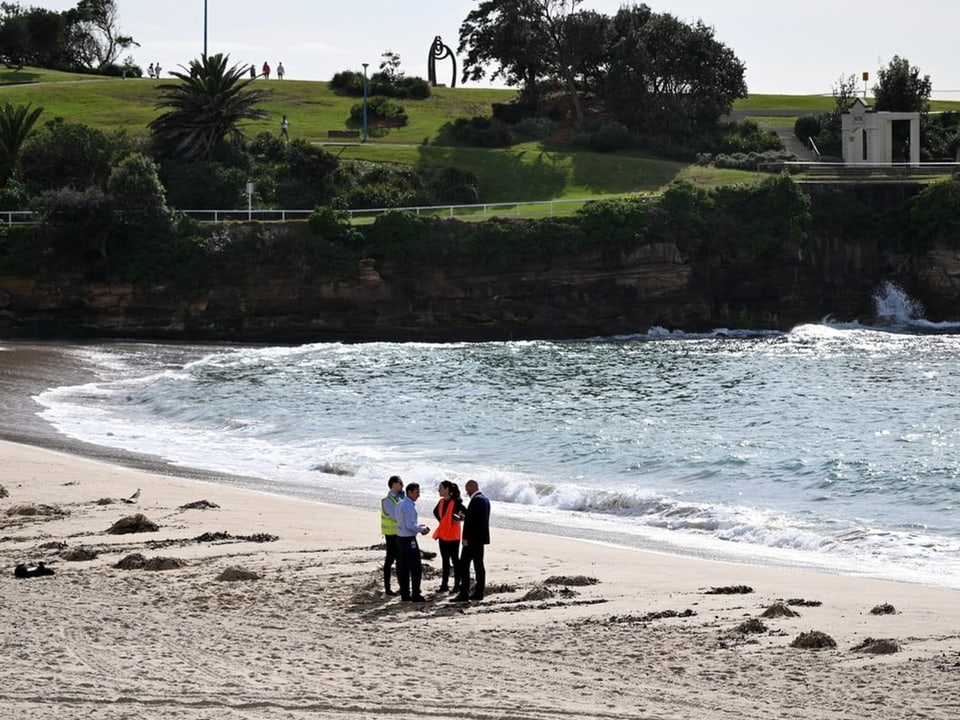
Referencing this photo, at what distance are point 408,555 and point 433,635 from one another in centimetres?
176

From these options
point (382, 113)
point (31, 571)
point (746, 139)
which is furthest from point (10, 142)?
point (31, 571)

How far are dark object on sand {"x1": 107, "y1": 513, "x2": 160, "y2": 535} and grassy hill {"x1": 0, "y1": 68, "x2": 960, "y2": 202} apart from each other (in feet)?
131

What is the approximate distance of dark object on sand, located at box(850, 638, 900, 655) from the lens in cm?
1176

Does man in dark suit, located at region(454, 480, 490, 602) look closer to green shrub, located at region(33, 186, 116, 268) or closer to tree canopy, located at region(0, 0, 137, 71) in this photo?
green shrub, located at region(33, 186, 116, 268)

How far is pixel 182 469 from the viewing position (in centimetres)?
2453

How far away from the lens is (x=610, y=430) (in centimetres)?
2789

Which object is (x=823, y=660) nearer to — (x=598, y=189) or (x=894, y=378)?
(x=894, y=378)

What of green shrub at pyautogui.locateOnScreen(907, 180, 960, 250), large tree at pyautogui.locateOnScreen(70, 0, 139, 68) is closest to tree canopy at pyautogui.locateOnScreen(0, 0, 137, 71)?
large tree at pyautogui.locateOnScreen(70, 0, 139, 68)

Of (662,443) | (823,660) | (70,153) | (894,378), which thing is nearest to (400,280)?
(70,153)

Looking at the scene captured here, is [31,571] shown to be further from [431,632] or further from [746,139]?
[746,139]

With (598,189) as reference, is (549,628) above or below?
below

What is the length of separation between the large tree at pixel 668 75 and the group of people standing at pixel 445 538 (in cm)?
5321

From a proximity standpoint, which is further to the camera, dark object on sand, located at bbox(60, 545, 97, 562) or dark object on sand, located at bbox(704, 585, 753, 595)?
dark object on sand, located at bbox(60, 545, 97, 562)

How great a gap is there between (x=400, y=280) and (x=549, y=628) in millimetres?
35637
